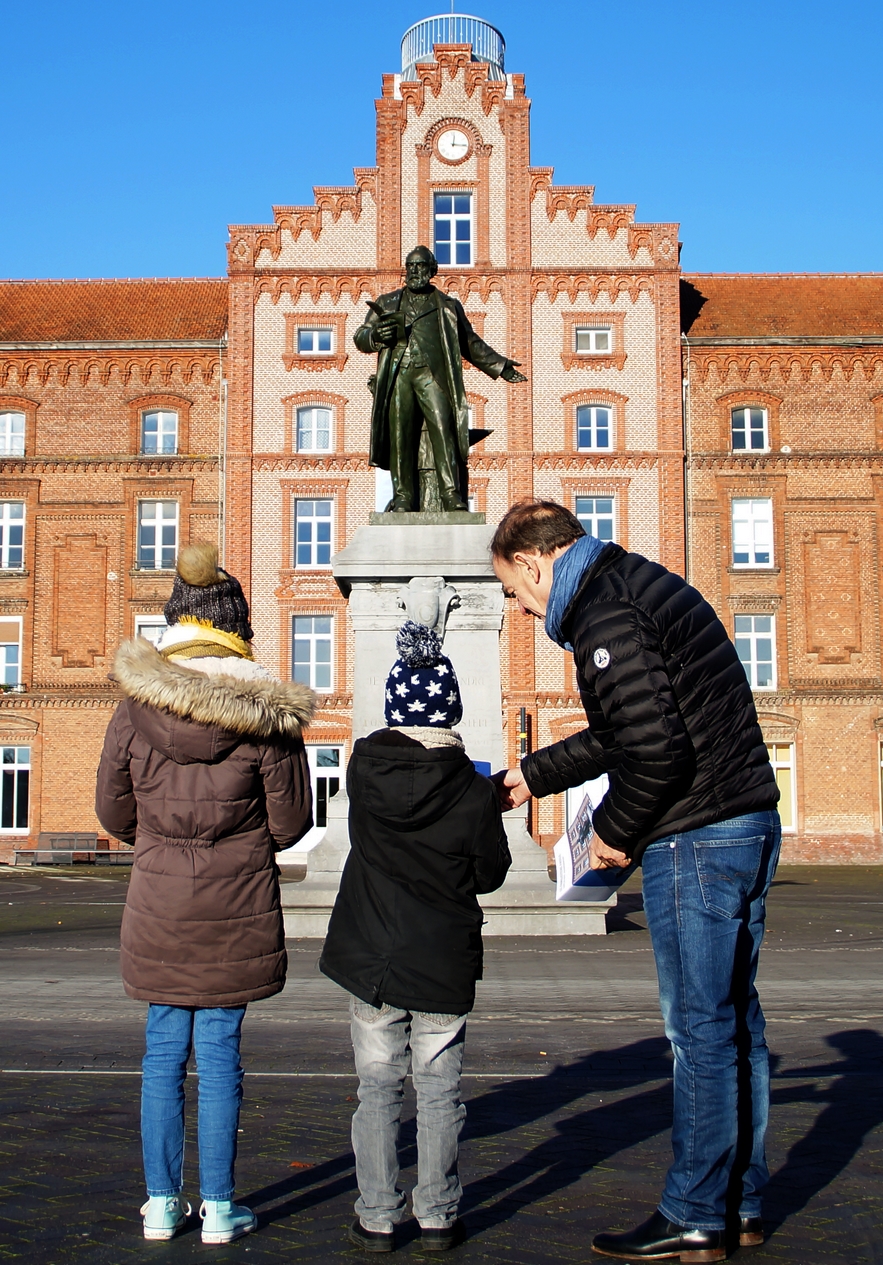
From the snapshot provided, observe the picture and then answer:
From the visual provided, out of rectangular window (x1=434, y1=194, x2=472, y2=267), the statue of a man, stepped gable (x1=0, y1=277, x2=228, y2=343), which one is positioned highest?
rectangular window (x1=434, y1=194, x2=472, y2=267)

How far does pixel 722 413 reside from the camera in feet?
117

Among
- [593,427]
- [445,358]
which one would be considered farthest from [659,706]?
[593,427]

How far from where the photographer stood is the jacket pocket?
13.2ft

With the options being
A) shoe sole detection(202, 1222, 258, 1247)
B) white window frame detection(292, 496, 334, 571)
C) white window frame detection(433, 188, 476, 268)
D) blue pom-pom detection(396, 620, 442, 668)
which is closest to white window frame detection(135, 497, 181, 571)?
white window frame detection(292, 496, 334, 571)

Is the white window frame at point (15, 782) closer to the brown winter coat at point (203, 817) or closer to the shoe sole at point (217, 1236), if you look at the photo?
the brown winter coat at point (203, 817)

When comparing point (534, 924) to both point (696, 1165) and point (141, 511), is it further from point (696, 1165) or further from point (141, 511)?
point (141, 511)

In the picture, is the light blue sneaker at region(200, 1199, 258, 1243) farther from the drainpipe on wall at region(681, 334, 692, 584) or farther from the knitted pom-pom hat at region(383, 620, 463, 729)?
the drainpipe on wall at region(681, 334, 692, 584)

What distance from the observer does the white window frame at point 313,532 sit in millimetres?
34875

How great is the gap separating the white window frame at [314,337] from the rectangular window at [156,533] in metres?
5.29

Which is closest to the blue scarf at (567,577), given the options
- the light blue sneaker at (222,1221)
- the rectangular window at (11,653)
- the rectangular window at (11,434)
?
the light blue sneaker at (222,1221)

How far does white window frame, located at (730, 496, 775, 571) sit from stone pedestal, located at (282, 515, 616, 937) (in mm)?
23993

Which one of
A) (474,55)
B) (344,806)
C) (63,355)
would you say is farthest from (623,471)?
(344,806)

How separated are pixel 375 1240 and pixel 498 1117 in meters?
1.74

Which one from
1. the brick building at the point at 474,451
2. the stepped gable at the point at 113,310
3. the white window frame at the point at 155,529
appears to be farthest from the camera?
the stepped gable at the point at 113,310
